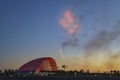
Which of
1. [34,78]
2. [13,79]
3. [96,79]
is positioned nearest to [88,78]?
[96,79]

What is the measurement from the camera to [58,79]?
170 meters

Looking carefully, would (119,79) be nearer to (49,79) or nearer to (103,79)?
(103,79)

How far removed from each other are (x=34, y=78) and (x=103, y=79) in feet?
121

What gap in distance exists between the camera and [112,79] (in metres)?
168

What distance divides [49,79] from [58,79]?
485 centimetres

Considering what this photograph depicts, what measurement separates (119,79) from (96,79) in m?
12.2

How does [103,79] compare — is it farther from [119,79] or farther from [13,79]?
[13,79]

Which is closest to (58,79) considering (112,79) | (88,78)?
(88,78)

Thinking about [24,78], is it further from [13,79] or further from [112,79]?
[112,79]

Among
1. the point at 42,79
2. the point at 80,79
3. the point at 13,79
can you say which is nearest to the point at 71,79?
the point at 80,79

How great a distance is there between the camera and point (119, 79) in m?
168

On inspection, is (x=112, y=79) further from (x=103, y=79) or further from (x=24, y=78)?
(x=24, y=78)

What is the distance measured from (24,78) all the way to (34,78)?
17.6 ft

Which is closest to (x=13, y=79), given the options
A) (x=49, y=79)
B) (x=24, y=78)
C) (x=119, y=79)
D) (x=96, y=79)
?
(x=24, y=78)
